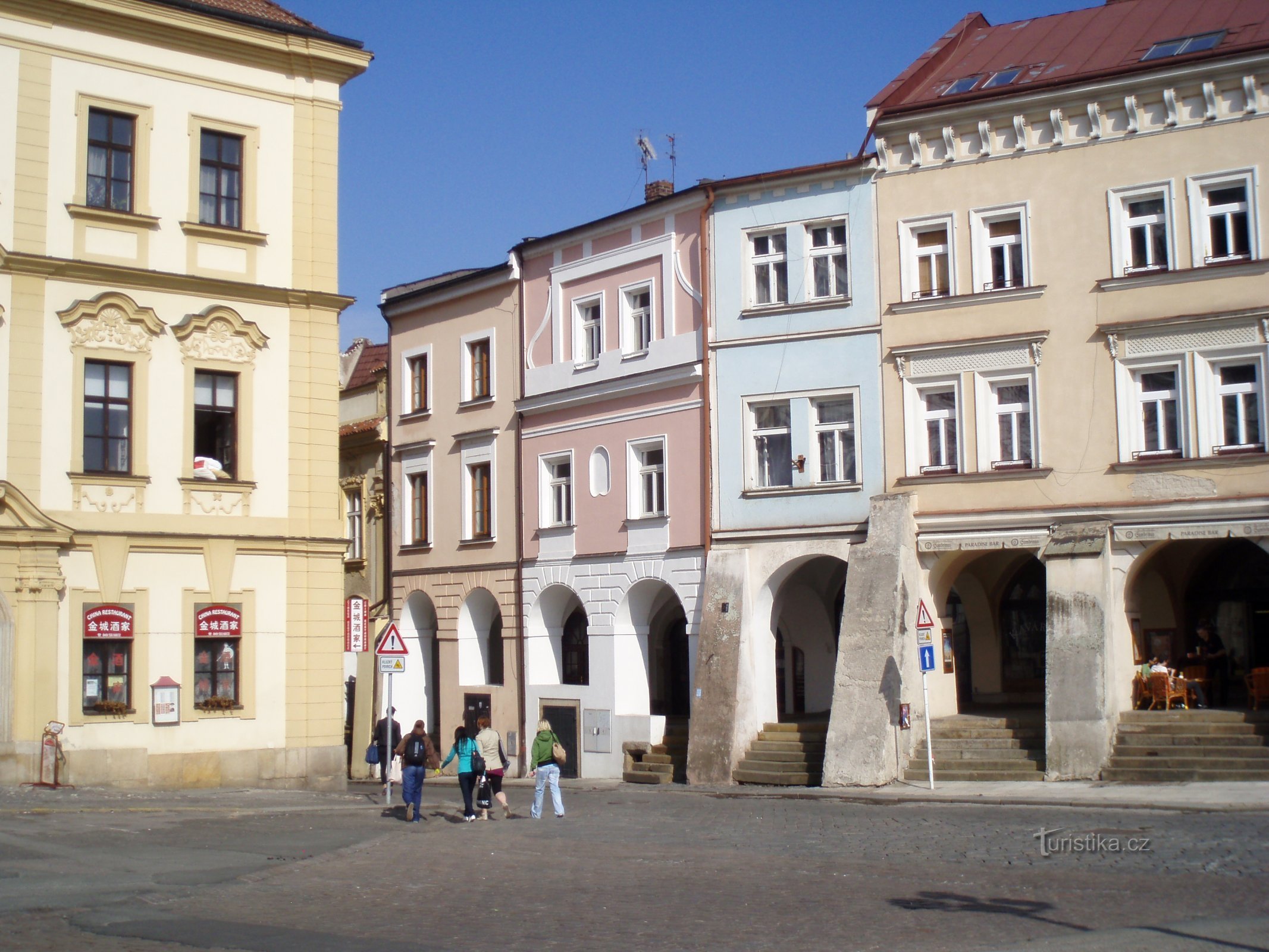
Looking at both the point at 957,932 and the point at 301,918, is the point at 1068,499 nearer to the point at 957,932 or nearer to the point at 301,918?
the point at 957,932

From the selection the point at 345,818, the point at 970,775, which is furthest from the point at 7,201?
the point at 970,775

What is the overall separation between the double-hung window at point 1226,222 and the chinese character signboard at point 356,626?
1652 cm

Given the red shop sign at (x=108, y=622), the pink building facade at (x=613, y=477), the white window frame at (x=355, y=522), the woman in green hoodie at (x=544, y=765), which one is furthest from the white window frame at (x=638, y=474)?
the white window frame at (x=355, y=522)

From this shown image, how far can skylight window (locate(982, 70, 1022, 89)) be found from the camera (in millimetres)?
29016

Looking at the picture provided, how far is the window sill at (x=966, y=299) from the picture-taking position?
91.1ft

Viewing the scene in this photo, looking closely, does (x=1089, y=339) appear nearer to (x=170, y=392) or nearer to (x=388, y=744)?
(x=388, y=744)

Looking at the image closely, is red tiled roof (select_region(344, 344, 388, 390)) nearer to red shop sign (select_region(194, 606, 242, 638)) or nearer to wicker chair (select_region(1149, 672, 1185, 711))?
red shop sign (select_region(194, 606, 242, 638))

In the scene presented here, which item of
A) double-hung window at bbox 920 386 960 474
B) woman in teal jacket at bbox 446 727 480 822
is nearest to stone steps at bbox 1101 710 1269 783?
double-hung window at bbox 920 386 960 474

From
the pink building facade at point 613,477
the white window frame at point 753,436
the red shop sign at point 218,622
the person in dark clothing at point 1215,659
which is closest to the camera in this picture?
the red shop sign at point 218,622

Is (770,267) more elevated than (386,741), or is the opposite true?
(770,267)

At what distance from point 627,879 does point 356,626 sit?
44.8 ft

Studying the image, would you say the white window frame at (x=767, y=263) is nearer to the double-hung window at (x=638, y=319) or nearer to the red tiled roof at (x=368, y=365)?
the double-hung window at (x=638, y=319)

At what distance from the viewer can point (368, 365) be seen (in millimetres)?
45281

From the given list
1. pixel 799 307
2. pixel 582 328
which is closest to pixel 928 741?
pixel 799 307
